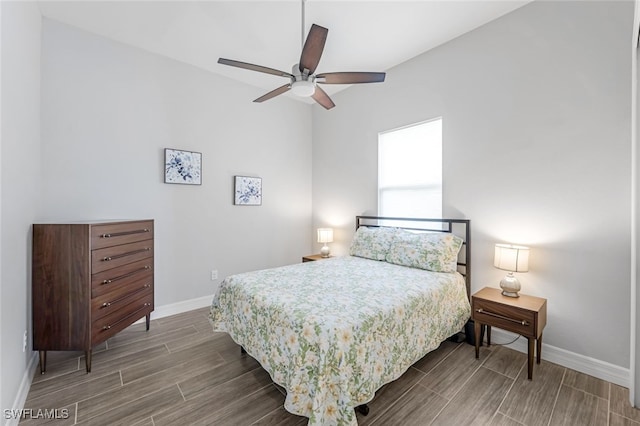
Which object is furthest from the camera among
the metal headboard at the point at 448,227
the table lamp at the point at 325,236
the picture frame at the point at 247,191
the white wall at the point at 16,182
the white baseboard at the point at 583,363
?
the table lamp at the point at 325,236

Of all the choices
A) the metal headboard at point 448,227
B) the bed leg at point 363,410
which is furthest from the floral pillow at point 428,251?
the bed leg at point 363,410

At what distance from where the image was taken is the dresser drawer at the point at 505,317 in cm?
203

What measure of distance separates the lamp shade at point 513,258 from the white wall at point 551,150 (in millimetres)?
229

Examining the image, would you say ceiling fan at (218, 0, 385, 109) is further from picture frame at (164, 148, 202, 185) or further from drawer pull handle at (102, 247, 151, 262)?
drawer pull handle at (102, 247, 151, 262)

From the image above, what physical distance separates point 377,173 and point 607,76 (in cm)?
225

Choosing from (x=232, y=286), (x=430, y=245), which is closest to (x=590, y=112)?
(x=430, y=245)

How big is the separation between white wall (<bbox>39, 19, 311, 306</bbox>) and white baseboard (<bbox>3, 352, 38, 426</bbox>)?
1124mm

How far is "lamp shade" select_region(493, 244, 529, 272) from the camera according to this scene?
225cm

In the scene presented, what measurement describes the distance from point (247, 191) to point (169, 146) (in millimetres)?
1137

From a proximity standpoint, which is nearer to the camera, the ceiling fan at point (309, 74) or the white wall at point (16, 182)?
the white wall at point (16, 182)

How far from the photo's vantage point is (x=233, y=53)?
3148mm

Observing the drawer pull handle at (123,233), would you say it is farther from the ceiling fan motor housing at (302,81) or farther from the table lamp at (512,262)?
the table lamp at (512,262)

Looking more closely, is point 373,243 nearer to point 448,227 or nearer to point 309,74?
point 448,227

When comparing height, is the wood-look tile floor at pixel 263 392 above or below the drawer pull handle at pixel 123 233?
below
